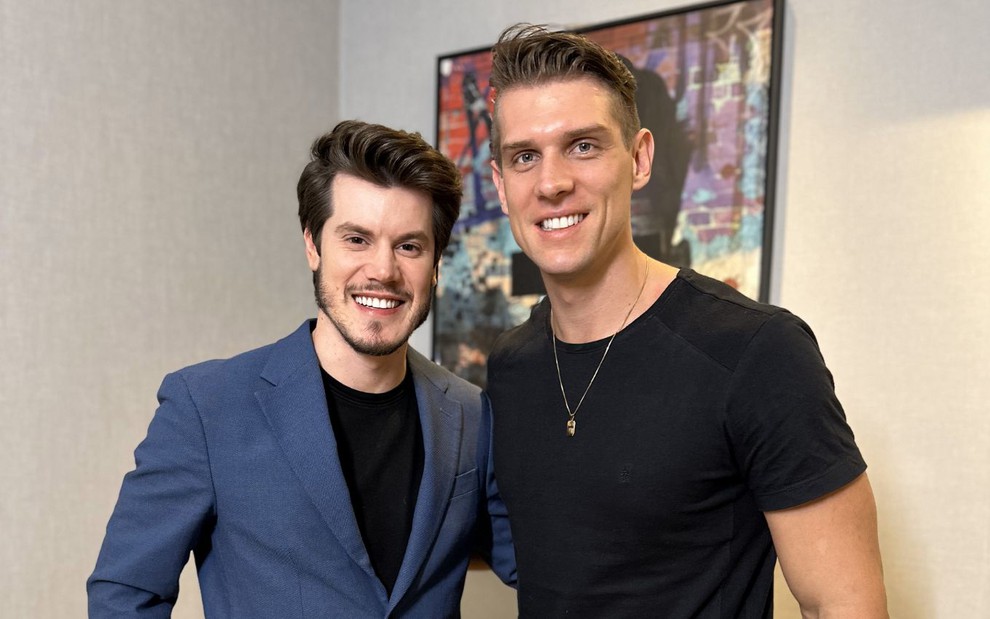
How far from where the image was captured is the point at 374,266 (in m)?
1.60

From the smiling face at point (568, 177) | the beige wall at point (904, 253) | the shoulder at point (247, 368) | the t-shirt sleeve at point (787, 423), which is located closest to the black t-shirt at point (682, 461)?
the t-shirt sleeve at point (787, 423)

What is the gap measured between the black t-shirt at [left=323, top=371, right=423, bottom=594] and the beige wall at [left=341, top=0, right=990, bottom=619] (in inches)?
34.9

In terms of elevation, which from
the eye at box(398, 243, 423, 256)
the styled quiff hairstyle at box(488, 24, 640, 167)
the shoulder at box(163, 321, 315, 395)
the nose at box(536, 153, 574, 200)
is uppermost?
the styled quiff hairstyle at box(488, 24, 640, 167)

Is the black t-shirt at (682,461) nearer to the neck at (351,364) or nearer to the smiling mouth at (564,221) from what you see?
the smiling mouth at (564,221)

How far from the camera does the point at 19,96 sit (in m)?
2.10

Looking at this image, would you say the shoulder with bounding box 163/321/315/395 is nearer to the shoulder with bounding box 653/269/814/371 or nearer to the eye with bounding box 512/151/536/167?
the eye with bounding box 512/151/536/167

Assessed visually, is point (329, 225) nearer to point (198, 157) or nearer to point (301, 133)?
point (198, 157)

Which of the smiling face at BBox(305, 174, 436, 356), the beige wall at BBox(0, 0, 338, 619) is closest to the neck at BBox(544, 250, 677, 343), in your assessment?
the smiling face at BBox(305, 174, 436, 356)

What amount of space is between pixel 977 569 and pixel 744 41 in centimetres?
151

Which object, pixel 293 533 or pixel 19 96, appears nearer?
pixel 293 533

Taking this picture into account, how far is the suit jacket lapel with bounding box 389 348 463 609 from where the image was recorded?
153cm

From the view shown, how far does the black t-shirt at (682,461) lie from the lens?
125 centimetres

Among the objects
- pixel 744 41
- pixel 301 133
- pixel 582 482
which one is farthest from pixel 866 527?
pixel 301 133

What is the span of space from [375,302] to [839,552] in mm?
889
